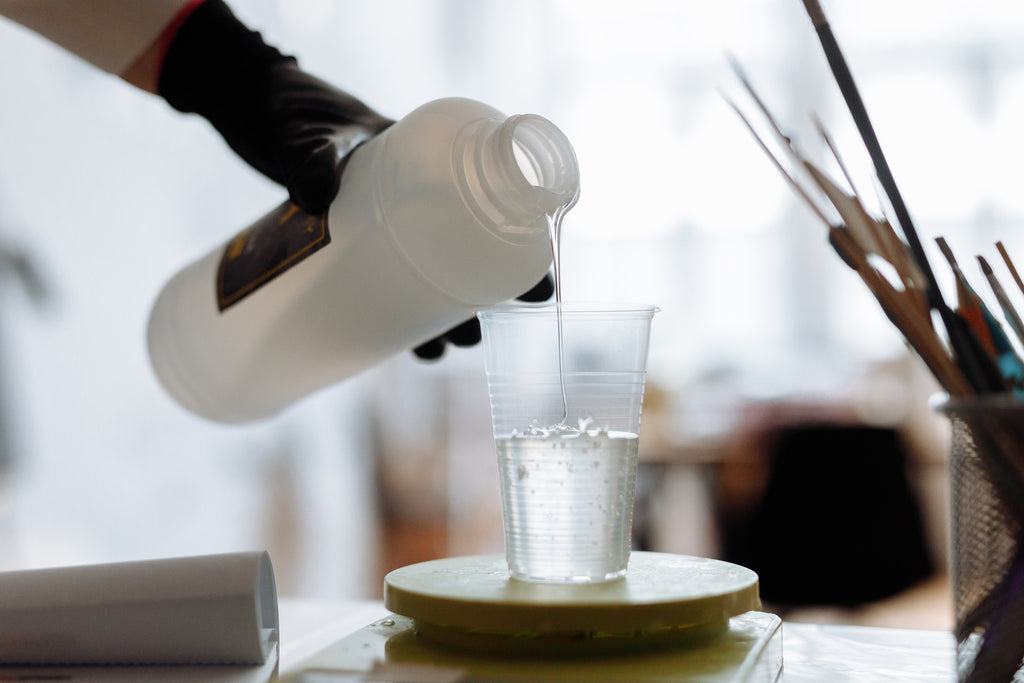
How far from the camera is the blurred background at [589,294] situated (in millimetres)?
1303

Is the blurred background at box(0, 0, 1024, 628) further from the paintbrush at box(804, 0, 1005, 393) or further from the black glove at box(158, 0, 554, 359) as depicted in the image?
the paintbrush at box(804, 0, 1005, 393)

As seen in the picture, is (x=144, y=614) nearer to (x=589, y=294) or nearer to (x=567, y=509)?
(x=567, y=509)

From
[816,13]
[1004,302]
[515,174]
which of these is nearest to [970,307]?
[1004,302]

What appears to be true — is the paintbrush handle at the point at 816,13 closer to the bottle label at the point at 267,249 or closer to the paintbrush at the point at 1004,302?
the paintbrush at the point at 1004,302

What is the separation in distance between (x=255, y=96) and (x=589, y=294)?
3.18 m

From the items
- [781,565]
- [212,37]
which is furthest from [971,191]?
[212,37]

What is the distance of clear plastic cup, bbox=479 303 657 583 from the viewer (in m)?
0.56

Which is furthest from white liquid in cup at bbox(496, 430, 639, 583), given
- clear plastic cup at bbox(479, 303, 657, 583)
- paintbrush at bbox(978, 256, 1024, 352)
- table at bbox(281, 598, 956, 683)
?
paintbrush at bbox(978, 256, 1024, 352)

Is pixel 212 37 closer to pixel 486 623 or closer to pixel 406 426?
pixel 486 623

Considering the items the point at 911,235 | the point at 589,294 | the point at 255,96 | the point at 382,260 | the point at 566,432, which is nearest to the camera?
the point at 911,235

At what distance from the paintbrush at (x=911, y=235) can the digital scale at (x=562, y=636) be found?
0.55 feet

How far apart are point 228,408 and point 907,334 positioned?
596 millimetres

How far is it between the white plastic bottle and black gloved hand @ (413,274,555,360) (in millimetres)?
88

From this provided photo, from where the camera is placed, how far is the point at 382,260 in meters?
0.69
